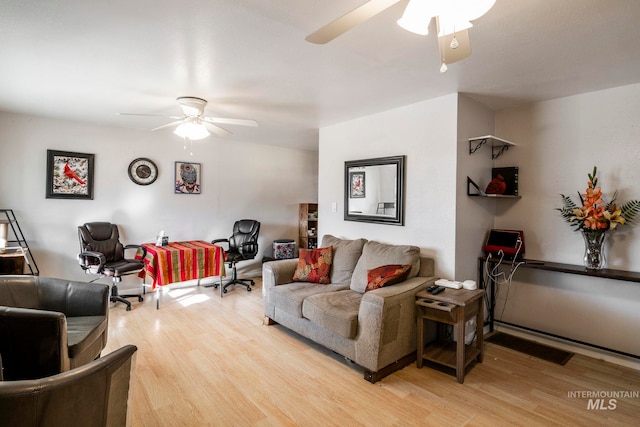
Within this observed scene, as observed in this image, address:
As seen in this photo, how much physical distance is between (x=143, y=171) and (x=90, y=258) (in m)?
1.36

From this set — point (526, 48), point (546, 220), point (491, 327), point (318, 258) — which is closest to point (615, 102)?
point (546, 220)

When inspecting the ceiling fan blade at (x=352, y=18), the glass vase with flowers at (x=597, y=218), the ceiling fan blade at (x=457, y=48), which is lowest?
the glass vase with flowers at (x=597, y=218)

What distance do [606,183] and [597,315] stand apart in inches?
45.5

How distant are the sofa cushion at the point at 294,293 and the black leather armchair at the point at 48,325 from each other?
1.41 meters

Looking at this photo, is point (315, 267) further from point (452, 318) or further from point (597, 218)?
point (597, 218)

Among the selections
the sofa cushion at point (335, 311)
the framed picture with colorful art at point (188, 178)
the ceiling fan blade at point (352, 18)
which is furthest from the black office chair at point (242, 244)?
the ceiling fan blade at point (352, 18)

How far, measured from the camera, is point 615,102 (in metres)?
2.71

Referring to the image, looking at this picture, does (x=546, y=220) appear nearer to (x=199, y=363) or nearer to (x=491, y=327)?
(x=491, y=327)

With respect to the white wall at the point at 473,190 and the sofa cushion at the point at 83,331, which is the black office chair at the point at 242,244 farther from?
the white wall at the point at 473,190

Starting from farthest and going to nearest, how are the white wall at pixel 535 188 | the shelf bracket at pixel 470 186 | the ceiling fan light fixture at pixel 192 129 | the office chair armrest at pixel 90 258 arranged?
the office chair armrest at pixel 90 258, the ceiling fan light fixture at pixel 192 129, the shelf bracket at pixel 470 186, the white wall at pixel 535 188

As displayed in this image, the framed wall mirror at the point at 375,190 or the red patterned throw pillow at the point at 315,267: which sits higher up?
the framed wall mirror at the point at 375,190

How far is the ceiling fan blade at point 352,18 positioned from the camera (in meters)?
1.15

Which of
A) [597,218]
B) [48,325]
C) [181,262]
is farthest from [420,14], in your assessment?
[181,262]

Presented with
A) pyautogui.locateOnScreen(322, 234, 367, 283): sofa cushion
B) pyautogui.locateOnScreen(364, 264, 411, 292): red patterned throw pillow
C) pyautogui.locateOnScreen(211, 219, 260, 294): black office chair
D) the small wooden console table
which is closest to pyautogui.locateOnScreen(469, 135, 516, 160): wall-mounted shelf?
the small wooden console table
